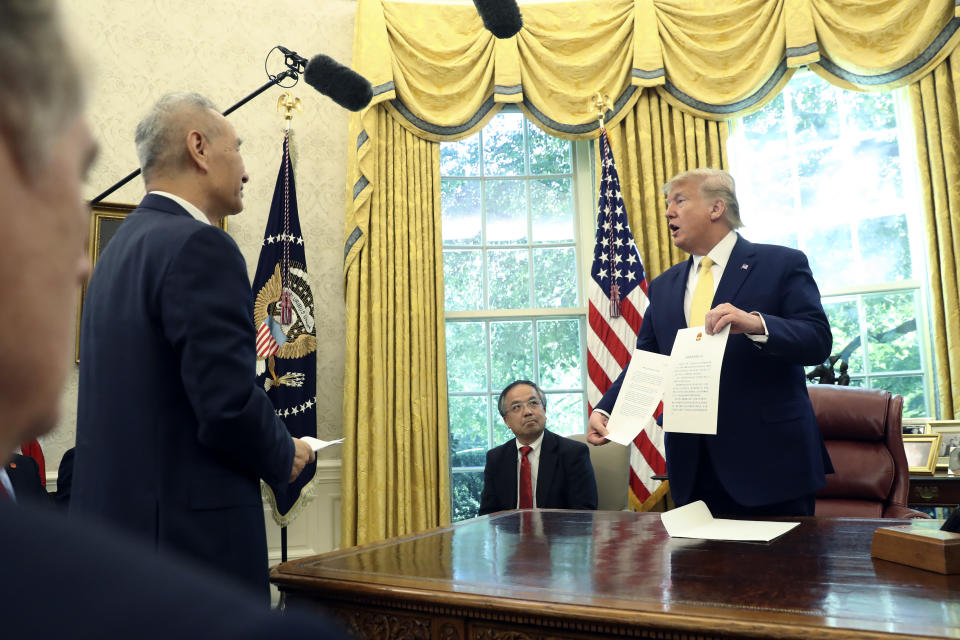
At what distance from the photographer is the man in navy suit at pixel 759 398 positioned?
2.18 m

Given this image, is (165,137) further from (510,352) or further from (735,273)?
(510,352)

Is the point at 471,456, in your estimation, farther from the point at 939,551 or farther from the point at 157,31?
the point at 939,551

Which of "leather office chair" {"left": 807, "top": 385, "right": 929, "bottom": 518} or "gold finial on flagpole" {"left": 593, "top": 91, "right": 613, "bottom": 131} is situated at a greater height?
"gold finial on flagpole" {"left": 593, "top": 91, "right": 613, "bottom": 131}

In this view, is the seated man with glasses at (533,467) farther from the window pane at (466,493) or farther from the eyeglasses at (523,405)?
the window pane at (466,493)

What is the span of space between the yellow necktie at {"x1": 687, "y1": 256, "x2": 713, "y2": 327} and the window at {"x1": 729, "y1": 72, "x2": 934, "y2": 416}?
290cm

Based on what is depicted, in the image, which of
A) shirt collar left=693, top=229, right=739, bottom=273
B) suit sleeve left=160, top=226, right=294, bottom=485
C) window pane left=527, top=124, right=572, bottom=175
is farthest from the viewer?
window pane left=527, top=124, right=572, bottom=175

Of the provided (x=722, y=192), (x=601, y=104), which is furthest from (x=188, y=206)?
(x=601, y=104)

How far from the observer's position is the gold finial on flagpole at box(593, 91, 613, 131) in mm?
5056

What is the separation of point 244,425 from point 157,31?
4.48 meters

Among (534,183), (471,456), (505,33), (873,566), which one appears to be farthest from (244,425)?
(534,183)

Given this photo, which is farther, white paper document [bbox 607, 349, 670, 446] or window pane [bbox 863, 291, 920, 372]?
window pane [bbox 863, 291, 920, 372]

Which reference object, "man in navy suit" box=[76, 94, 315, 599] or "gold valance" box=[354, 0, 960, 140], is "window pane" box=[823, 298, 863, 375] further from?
"man in navy suit" box=[76, 94, 315, 599]

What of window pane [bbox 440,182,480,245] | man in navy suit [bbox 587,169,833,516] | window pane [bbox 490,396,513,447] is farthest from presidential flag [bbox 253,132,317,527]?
man in navy suit [bbox 587,169,833,516]

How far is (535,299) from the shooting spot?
5531 millimetres
